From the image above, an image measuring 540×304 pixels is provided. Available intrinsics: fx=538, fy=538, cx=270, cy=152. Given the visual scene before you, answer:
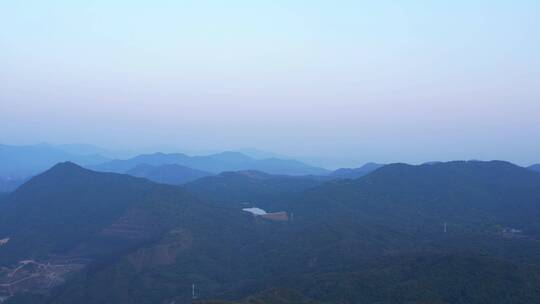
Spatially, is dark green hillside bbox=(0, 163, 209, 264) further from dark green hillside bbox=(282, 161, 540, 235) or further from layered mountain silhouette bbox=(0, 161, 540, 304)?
dark green hillside bbox=(282, 161, 540, 235)

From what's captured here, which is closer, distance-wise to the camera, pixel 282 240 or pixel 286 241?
pixel 286 241

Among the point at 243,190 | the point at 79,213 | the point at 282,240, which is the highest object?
the point at 243,190

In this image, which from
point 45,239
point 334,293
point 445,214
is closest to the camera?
point 334,293

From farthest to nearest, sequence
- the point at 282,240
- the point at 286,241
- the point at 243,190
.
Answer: the point at 243,190, the point at 282,240, the point at 286,241

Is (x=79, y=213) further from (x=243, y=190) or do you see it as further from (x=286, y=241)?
(x=243, y=190)

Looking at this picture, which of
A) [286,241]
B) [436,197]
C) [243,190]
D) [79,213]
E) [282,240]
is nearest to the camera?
[286,241]

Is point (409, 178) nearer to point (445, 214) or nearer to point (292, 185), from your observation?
point (445, 214)

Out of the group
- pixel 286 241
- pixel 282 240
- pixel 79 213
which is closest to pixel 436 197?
pixel 282 240

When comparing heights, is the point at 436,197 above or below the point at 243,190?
above

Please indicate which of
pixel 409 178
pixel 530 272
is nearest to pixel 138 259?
pixel 530 272
